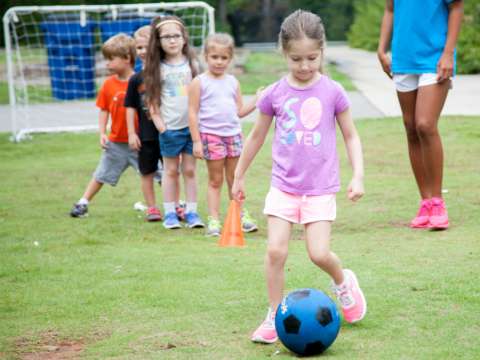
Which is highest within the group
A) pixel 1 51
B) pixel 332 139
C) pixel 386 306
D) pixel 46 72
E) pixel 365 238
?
pixel 332 139

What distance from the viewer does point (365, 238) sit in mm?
6746

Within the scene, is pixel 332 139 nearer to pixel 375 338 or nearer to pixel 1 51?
pixel 375 338

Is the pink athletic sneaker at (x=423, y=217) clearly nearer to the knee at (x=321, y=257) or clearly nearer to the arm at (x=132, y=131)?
the arm at (x=132, y=131)

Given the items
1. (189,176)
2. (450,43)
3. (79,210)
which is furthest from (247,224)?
(450,43)

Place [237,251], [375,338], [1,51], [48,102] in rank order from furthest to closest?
1. [1,51]
2. [48,102]
3. [237,251]
4. [375,338]

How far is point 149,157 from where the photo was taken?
7910mm

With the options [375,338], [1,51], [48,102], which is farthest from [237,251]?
[1,51]

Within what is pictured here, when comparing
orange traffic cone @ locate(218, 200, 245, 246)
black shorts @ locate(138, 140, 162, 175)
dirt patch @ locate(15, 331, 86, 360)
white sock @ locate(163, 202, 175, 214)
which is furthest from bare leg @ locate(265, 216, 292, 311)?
black shorts @ locate(138, 140, 162, 175)

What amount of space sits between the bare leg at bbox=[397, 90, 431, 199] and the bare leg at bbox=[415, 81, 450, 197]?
10 centimetres

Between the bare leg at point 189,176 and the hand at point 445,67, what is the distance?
81.8 inches

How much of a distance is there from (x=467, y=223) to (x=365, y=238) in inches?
33.3

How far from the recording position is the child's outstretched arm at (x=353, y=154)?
4.46 m

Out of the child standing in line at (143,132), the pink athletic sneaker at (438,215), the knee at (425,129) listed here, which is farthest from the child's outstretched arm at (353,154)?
the child standing in line at (143,132)

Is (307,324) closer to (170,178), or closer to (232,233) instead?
(232,233)
